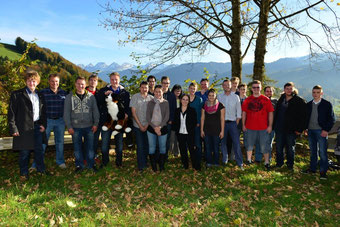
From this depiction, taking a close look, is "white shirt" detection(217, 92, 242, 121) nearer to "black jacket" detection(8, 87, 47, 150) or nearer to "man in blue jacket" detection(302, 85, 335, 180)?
"man in blue jacket" detection(302, 85, 335, 180)

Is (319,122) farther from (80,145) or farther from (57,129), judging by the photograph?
(57,129)

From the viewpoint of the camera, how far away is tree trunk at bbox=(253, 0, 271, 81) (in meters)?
9.89

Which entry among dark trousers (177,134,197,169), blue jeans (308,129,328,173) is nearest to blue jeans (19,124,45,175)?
dark trousers (177,134,197,169)

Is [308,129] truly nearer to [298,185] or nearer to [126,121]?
[298,185]

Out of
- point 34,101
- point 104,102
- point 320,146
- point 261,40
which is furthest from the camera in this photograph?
point 261,40

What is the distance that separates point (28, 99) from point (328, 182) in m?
7.88

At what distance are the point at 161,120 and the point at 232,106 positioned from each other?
214cm

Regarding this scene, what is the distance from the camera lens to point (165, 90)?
265 inches

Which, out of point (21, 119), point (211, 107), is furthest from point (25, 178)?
point (211, 107)

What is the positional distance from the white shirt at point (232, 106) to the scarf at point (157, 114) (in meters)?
1.98

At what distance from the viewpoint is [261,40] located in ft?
33.1

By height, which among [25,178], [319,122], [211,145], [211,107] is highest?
[211,107]

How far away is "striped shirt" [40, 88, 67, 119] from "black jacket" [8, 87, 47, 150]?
0.54 m

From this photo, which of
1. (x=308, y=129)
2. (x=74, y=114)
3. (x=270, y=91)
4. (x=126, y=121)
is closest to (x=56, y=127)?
(x=74, y=114)
